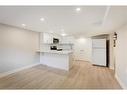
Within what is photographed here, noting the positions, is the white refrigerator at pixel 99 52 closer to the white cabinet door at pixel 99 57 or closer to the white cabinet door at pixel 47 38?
the white cabinet door at pixel 99 57

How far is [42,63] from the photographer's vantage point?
7.32 m

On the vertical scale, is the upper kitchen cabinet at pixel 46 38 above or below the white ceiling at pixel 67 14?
below

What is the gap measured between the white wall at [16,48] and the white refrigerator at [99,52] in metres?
3.79

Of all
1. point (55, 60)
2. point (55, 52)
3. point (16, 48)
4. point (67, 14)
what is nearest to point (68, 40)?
point (55, 60)

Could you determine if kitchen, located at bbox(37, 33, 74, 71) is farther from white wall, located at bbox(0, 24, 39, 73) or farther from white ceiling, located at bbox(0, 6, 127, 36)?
white ceiling, located at bbox(0, 6, 127, 36)

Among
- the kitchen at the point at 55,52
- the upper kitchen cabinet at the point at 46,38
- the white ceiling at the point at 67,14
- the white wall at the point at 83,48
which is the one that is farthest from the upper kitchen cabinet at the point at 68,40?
the white ceiling at the point at 67,14

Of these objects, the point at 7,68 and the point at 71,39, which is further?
the point at 71,39

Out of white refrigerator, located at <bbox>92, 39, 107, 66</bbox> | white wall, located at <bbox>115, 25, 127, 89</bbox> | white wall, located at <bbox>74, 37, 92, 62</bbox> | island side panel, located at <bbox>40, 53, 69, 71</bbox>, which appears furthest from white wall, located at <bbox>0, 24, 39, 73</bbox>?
white wall, located at <bbox>115, 25, 127, 89</bbox>

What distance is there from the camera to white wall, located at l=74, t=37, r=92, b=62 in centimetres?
938

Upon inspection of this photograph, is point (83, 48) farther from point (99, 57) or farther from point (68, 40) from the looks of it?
point (99, 57)

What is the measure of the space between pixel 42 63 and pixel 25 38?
212cm

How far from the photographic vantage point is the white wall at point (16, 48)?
4.64 m
